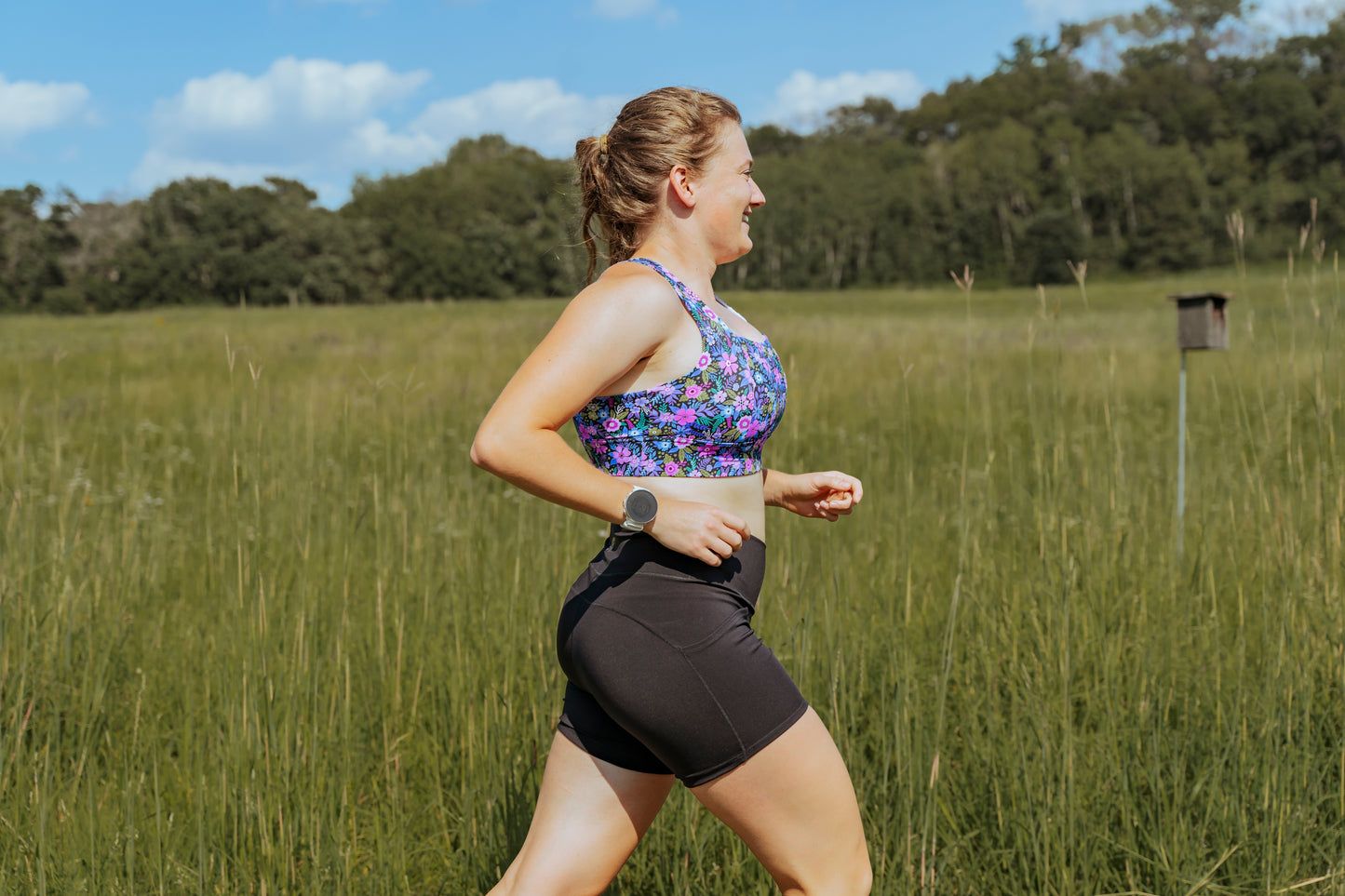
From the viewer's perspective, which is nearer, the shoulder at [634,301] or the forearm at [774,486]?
the shoulder at [634,301]

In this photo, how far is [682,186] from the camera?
143 cm

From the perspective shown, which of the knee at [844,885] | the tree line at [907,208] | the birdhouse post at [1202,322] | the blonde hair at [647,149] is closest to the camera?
the knee at [844,885]

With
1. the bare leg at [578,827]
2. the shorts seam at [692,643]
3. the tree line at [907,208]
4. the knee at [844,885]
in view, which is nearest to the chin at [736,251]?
the shorts seam at [692,643]

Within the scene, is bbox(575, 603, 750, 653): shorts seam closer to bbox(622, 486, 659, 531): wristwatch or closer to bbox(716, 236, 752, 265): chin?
bbox(622, 486, 659, 531): wristwatch

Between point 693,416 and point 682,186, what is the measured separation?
1.22 feet

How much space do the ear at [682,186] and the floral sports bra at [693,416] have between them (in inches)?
5.4

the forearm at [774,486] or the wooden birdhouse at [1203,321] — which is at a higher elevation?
the wooden birdhouse at [1203,321]

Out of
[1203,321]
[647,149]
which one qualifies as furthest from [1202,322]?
[647,149]

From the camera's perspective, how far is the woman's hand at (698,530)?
1216mm

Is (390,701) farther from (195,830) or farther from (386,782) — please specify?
(195,830)

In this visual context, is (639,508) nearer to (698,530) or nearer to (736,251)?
(698,530)

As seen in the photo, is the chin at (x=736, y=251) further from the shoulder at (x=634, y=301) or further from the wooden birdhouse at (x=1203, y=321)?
the wooden birdhouse at (x=1203, y=321)

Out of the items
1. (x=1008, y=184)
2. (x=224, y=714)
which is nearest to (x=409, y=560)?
(x=224, y=714)

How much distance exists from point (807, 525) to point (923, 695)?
2.11m
